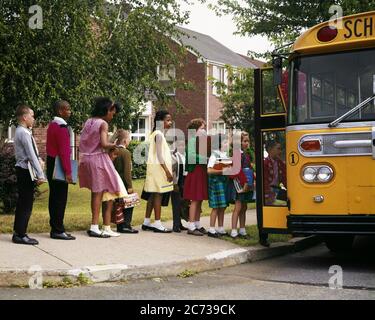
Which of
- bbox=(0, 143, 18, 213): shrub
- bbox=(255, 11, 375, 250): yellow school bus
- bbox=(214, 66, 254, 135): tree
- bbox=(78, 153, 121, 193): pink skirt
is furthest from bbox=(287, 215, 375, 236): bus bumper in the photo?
bbox=(214, 66, 254, 135): tree

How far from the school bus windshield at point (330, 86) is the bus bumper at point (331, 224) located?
3.93 feet

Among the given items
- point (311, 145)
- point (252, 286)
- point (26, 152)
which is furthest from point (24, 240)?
point (311, 145)

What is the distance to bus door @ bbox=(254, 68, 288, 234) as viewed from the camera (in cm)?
804

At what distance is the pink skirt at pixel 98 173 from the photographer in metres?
8.20

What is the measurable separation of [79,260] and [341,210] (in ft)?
10.6

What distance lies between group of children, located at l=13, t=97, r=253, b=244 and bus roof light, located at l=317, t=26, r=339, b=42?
2.42 meters

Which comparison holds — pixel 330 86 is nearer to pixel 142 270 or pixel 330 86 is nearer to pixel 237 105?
pixel 142 270

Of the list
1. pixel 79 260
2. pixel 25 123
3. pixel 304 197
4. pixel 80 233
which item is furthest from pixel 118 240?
pixel 304 197

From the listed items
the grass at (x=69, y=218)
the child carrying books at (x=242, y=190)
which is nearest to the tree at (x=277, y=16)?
the grass at (x=69, y=218)

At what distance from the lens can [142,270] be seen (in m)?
6.72

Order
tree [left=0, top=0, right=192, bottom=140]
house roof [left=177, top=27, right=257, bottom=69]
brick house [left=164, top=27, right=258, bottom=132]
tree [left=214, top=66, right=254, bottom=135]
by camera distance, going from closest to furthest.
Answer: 1. tree [left=0, top=0, right=192, bottom=140]
2. tree [left=214, top=66, right=254, bottom=135]
3. brick house [left=164, top=27, right=258, bottom=132]
4. house roof [left=177, top=27, right=257, bottom=69]

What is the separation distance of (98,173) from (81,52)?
6.10m

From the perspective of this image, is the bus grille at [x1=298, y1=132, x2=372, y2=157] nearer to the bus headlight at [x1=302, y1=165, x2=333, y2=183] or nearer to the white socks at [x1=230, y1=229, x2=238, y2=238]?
the bus headlight at [x1=302, y1=165, x2=333, y2=183]

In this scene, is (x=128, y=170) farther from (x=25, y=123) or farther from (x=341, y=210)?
(x=341, y=210)
